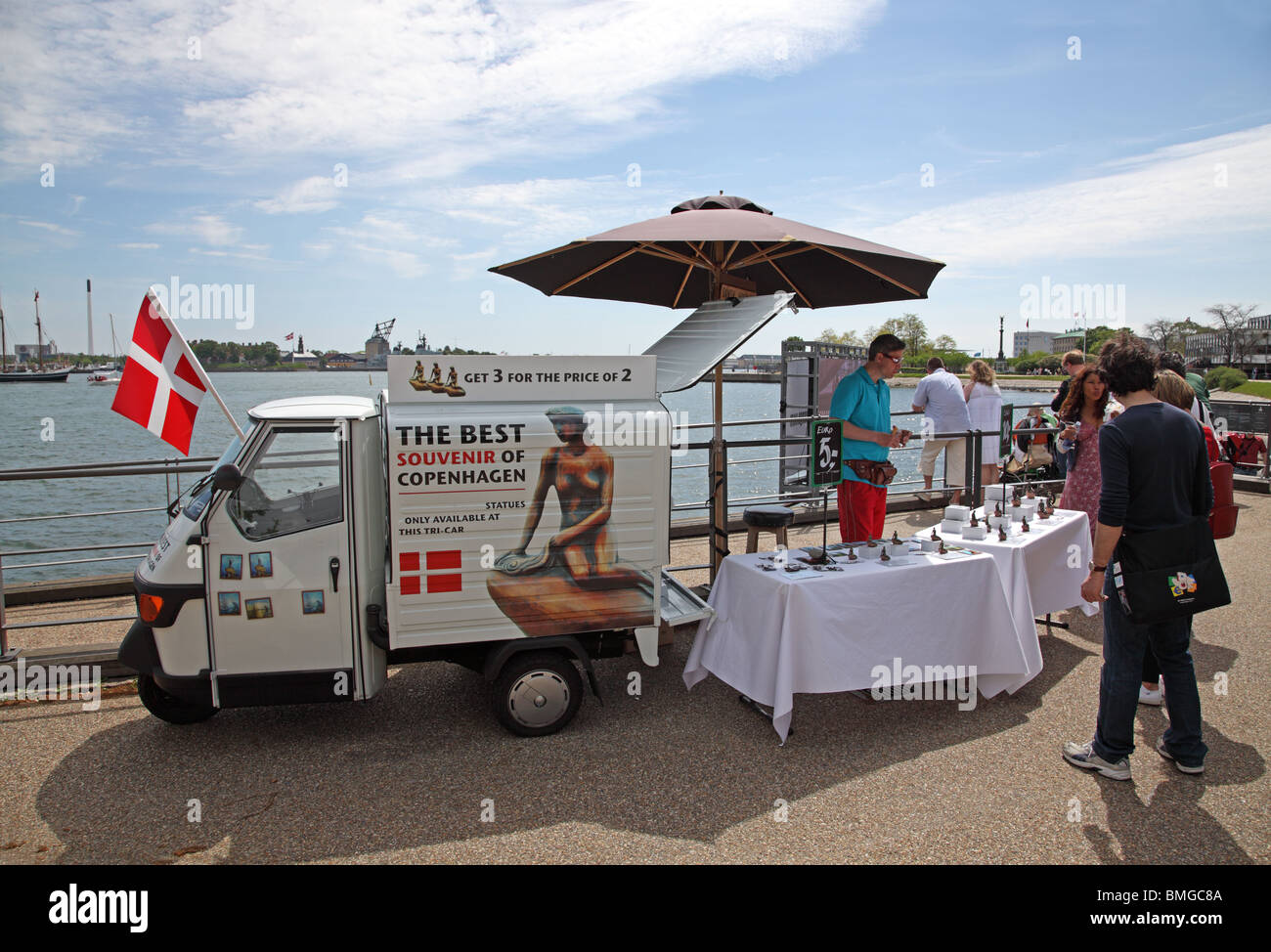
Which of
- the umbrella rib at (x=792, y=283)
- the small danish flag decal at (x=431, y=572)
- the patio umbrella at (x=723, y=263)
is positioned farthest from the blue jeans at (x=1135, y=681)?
the umbrella rib at (x=792, y=283)

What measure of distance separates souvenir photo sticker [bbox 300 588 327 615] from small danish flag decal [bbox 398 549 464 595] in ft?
1.45

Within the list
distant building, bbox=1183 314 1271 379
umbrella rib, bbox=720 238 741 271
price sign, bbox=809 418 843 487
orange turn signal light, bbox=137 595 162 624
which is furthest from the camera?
distant building, bbox=1183 314 1271 379

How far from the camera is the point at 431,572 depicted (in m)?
4.02

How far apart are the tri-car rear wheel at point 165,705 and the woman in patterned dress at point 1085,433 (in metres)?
6.09

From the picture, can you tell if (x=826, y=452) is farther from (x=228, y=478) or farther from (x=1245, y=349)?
(x=1245, y=349)

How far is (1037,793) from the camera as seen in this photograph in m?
3.71

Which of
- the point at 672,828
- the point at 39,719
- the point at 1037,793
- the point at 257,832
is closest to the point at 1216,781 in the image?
the point at 1037,793

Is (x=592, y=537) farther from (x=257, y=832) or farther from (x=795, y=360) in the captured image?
(x=795, y=360)

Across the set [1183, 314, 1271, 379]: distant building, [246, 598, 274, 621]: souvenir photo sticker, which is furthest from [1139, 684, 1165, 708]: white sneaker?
[1183, 314, 1271, 379]: distant building

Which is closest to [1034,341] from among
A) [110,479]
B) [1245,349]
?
[1245,349]

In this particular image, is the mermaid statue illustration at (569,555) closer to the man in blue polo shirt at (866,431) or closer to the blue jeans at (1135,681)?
the man in blue polo shirt at (866,431)

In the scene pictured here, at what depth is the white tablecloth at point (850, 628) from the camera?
4234 mm

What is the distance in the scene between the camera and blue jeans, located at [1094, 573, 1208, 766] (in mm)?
3717

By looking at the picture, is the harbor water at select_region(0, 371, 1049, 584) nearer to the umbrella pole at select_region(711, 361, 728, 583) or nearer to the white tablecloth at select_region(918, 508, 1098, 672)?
the umbrella pole at select_region(711, 361, 728, 583)
